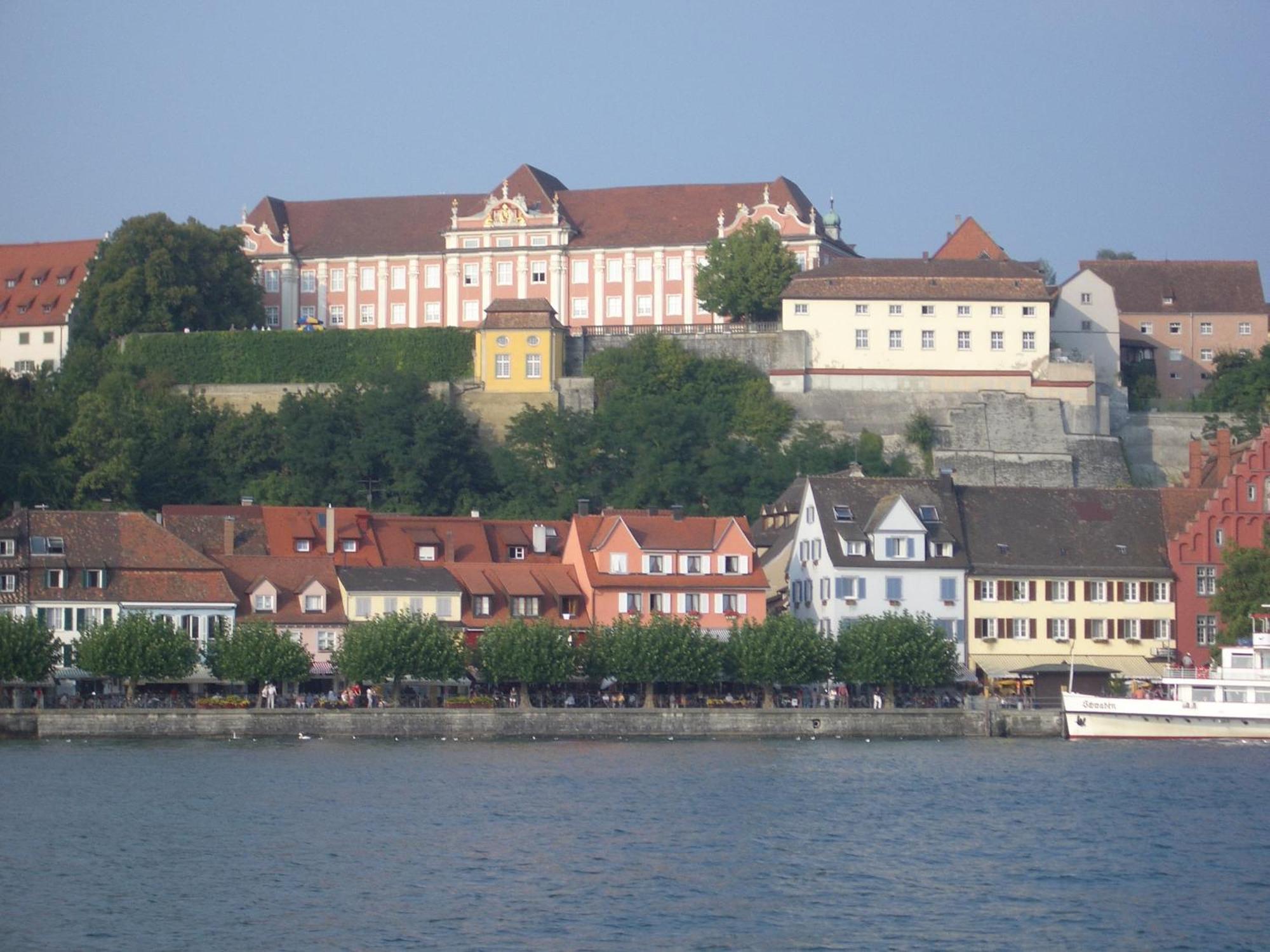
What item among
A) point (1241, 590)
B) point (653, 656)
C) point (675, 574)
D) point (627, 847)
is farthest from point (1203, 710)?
point (627, 847)

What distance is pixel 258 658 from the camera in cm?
6756

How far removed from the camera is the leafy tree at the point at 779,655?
68.2 meters

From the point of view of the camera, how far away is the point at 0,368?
10275 centimetres

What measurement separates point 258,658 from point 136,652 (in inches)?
137

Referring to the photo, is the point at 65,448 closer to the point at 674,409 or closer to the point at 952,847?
the point at 674,409

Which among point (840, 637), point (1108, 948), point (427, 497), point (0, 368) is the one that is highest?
point (0, 368)

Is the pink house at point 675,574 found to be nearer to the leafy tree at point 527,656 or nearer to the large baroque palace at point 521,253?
the leafy tree at point 527,656

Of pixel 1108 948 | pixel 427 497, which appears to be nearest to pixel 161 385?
pixel 427 497

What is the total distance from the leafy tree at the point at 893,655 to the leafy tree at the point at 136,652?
19.4 m

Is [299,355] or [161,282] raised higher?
[161,282]

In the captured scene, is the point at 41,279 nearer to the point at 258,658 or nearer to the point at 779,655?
the point at 258,658

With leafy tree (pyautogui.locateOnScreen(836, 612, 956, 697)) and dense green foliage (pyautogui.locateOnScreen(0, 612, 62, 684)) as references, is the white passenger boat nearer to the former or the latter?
leafy tree (pyautogui.locateOnScreen(836, 612, 956, 697))

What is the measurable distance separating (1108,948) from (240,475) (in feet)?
203

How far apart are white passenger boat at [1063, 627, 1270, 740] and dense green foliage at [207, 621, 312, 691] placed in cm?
2248
